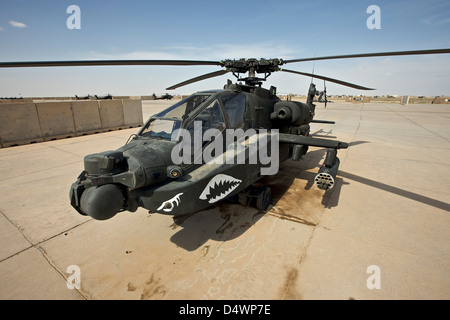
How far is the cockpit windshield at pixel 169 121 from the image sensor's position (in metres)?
3.81

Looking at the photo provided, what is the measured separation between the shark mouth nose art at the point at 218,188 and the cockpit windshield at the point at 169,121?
1.11 metres

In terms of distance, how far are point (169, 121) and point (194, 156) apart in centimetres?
96

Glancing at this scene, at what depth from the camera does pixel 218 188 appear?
11.2 ft

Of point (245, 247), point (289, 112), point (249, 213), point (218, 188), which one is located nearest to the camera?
point (218, 188)

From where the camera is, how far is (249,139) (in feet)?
14.7

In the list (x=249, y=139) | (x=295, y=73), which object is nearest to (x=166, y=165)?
(x=249, y=139)

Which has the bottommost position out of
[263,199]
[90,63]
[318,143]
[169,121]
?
[263,199]

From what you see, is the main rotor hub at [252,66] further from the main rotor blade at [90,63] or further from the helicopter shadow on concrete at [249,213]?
the helicopter shadow on concrete at [249,213]

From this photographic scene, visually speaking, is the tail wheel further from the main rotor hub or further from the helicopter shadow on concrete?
the main rotor hub

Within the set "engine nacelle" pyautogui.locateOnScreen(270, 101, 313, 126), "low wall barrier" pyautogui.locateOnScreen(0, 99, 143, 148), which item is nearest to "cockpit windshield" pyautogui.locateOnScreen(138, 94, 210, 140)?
"engine nacelle" pyautogui.locateOnScreen(270, 101, 313, 126)

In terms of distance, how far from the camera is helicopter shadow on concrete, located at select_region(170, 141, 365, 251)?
3.88 metres

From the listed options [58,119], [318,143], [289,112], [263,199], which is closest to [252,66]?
[289,112]

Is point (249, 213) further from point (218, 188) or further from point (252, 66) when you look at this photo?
point (252, 66)
